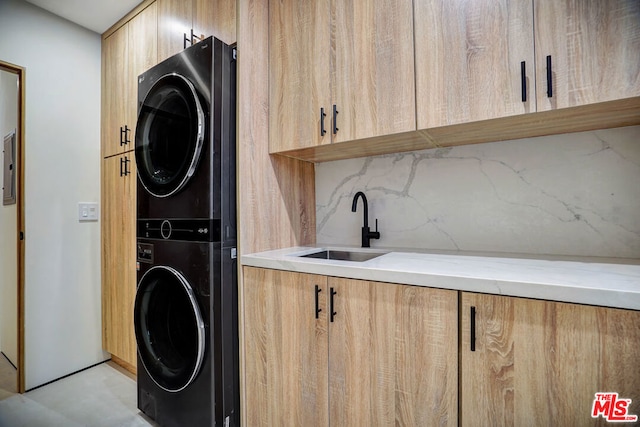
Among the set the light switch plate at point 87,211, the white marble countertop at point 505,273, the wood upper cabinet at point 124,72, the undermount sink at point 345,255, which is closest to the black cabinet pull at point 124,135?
the wood upper cabinet at point 124,72

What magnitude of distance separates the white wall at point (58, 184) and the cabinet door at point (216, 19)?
1.32m

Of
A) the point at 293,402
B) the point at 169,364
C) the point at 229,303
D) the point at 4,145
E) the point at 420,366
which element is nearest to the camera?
the point at 420,366

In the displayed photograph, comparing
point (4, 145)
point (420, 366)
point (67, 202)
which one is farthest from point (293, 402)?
point (4, 145)

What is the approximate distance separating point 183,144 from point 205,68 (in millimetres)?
367

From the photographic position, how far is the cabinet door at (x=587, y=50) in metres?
0.88

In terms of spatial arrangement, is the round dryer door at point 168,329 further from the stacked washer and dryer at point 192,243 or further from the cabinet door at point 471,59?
the cabinet door at point 471,59

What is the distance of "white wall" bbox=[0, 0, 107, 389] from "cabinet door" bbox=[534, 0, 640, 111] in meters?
2.92

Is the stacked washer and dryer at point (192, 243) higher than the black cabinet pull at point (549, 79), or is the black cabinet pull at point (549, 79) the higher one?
→ the black cabinet pull at point (549, 79)

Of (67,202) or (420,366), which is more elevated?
(67,202)

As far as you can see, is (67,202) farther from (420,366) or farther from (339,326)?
(420,366)

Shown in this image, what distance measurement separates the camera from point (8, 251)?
2301mm

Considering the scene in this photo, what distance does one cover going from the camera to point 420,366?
96 cm

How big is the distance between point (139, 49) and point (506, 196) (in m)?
2.49

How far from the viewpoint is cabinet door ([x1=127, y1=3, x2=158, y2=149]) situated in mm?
1983
